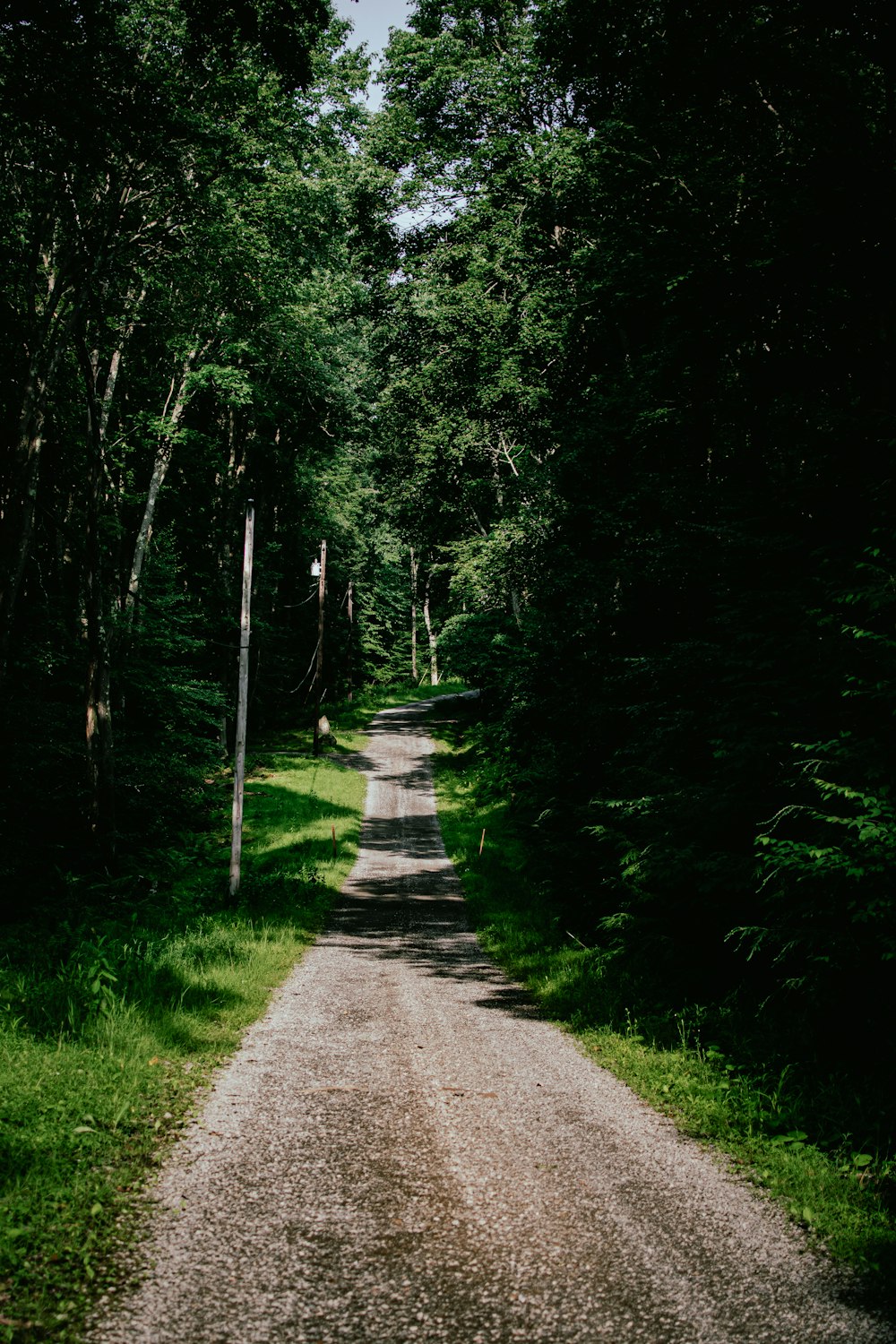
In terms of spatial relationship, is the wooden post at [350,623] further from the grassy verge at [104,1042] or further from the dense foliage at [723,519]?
the grassy verge at [104,1042]

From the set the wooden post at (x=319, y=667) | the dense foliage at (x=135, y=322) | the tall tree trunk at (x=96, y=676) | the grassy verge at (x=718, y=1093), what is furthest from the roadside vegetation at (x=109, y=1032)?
the wooden post at (x=319, y=667)

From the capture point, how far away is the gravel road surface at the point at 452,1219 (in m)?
2.81

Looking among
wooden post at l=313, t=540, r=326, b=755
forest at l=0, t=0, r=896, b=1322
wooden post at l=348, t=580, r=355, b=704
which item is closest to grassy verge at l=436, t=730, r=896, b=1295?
forest at l=0, t=0, r=896, b=1322

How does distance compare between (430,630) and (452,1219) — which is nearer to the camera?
(452,1219)

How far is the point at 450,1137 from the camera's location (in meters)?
4.44

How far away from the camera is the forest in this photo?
231 inches

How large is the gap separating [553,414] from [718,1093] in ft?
45.1

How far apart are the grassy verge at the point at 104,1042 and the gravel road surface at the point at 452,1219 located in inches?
11.2

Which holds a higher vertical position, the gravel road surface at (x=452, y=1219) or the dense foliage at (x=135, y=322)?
the dense foliage at (x=135, y=322)

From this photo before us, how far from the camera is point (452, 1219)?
3.49m

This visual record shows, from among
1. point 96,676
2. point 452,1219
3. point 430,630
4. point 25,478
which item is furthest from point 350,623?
point 452,1219

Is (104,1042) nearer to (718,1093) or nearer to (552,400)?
(718,1093)

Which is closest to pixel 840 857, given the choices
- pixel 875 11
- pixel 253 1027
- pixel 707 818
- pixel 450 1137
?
pixel 707 818

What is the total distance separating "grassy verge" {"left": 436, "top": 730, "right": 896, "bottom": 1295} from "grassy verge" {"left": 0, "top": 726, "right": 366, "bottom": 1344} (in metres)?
3.29
